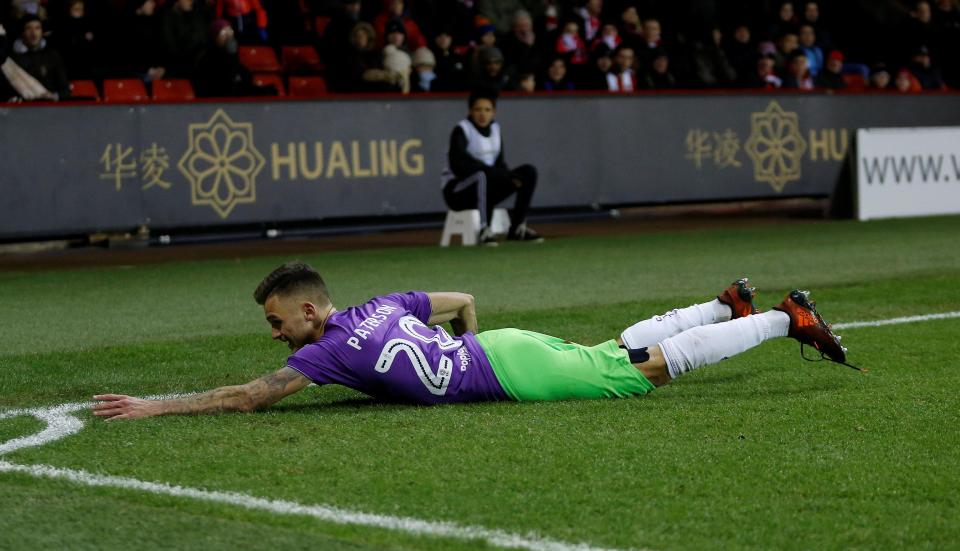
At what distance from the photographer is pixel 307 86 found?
1889 cm

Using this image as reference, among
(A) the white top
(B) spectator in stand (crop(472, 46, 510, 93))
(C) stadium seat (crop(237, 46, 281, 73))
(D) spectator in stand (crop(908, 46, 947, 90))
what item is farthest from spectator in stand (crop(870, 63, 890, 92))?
(C) stadium seat (crop(237, 46, 281, 73))

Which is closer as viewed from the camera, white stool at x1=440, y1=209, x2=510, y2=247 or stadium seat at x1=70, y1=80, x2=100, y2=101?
white stool at x1=440, y1=209, x2=510, y2=247

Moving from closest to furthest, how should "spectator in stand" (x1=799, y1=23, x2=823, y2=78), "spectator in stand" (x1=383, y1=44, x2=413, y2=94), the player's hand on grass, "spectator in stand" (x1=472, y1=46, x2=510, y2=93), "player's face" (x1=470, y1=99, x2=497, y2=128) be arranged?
the player's hand on grass, "player's face" (x1=470, y1=99, x2=497, y2=128), "spectator in stand" (x1=472, y1=46, x2=510, y2=93), "spectator in stand" (x1=383, y1=44, x2=413, y2=94), "spectator in stand" (x1=799, y1=23, x2=823, y2=78)

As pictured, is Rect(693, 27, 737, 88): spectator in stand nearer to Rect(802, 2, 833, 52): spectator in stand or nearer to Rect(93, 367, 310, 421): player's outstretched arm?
Rect(802, 2, 833, 52): spectator in stand

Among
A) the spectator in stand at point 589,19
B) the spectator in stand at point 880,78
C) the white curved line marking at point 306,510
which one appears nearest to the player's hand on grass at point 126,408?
the white curved line marking at point 306,510

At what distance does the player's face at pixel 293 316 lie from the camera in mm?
6102

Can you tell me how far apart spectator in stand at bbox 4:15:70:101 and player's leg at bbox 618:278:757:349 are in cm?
1089

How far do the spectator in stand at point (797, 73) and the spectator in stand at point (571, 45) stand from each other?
310 centimetres

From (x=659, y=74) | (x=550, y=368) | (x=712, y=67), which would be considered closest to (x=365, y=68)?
(x=659, y=74)

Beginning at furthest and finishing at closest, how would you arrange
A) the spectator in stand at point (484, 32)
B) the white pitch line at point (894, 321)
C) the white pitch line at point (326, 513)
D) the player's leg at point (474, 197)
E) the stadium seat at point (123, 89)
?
1. the spectator in stand at point (484, 32)
2. the stadium seat at point (123, 89)
3. the player's leg at point (474, 197)
4. the white pitch line at point (894, 321)
5. the white pitch line at point (326, 513)

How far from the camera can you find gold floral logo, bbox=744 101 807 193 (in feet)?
67.0

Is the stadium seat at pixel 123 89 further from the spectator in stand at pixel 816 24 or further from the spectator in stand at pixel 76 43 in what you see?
the spectator in stand at pixel 816 24

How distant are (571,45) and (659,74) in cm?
133

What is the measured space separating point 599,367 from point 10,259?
442 inches
